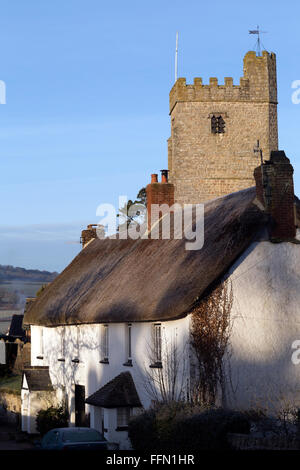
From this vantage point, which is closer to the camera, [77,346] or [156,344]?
[156,344]

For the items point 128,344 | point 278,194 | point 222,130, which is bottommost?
point 128,344

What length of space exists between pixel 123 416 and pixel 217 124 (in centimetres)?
3689

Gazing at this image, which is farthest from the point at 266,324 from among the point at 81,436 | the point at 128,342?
the point at 81,436

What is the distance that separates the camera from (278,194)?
22.2 m

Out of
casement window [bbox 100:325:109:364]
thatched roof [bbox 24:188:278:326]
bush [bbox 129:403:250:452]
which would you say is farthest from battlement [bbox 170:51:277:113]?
bush [bbox 129:403:250:452]

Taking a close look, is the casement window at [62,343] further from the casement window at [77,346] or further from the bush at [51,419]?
the bush at [51,419]

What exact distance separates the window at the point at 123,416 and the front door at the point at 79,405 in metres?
4.81

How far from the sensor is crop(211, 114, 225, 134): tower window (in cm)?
5766

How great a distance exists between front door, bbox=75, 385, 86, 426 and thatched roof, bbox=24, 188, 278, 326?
2.69 m

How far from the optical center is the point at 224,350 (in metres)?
21.1

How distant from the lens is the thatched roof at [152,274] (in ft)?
70.0

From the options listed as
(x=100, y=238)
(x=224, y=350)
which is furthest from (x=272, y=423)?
(x=100, y=238)

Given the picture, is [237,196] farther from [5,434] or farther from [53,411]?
[5,434]

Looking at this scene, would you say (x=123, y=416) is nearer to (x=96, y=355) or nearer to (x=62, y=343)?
(x=96, y=355)
